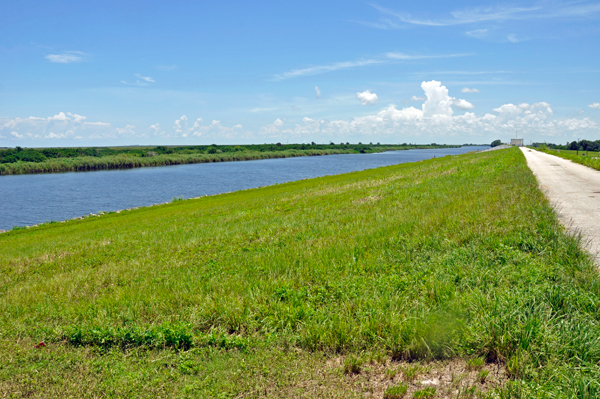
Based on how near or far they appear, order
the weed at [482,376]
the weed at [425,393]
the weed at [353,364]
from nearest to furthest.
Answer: the weed at [425,393] < the weed at [482,376] < the weed at [353,364]

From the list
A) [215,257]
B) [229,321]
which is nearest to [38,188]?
[215,257]

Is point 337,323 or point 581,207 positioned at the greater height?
point 581,207

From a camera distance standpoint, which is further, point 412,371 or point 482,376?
point 412,371

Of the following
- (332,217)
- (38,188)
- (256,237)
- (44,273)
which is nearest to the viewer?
(44,273)

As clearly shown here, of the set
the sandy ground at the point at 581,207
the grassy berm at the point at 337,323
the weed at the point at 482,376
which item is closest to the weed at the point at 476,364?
the grassy berm at the point at 337,323

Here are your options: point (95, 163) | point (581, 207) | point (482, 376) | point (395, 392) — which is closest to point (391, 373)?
point (395, 392)

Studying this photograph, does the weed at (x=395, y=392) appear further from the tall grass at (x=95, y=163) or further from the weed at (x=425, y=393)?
the tall grass at (x=95, y=163)

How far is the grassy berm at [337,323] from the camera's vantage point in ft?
14.0

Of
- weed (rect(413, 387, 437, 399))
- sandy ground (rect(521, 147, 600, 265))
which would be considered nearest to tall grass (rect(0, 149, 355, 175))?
sandy ground (rect(521, 147, 600, 265))

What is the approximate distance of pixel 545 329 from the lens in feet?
14.6

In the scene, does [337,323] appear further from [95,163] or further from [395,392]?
[95,163]

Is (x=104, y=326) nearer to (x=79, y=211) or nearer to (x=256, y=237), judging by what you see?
(x=256, y=237)

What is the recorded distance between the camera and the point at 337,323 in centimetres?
543

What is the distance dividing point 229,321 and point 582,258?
6642mm
